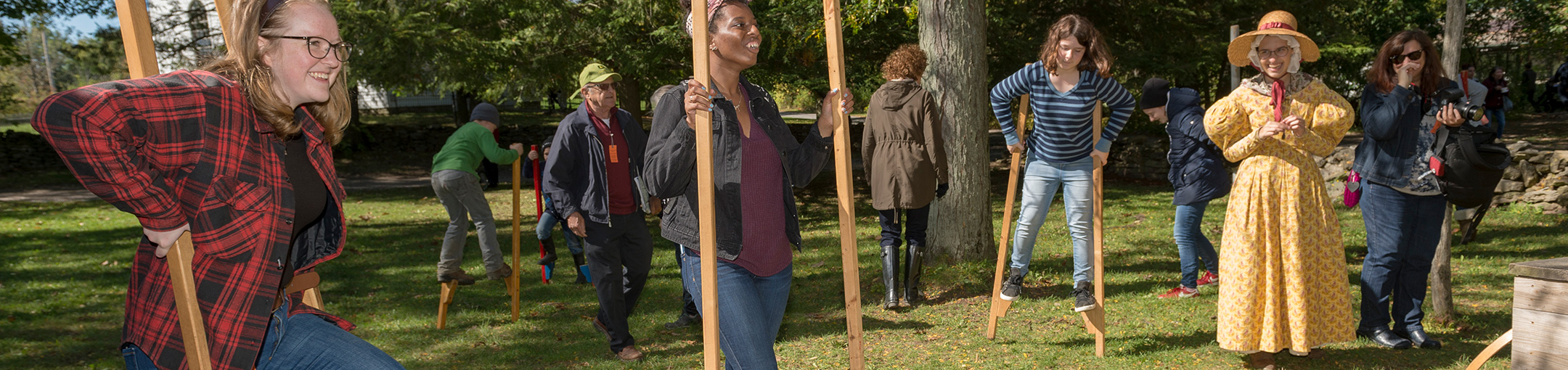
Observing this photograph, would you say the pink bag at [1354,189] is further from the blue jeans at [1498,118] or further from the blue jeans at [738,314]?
the blue jeans at [1498,118]

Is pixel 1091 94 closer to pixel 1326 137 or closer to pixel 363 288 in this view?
pixel 1326 137

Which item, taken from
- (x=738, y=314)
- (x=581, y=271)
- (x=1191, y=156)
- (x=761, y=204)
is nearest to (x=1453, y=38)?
(x=1191, y=156)

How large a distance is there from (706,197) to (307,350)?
3.66 ft

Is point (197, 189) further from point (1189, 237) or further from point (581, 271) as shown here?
point (1189, 237)

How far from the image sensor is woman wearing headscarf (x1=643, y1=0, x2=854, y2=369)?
2990mm

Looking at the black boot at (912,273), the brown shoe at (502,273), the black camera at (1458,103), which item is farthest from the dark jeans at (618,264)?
the black camera at (1458,103)

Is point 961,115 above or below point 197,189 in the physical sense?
below

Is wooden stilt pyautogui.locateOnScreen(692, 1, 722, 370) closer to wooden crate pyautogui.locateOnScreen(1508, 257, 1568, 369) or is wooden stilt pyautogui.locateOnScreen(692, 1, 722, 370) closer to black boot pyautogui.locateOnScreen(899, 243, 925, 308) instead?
wooden crate pyautogui.locateOnScreen(1508, 257, 1568, 369)

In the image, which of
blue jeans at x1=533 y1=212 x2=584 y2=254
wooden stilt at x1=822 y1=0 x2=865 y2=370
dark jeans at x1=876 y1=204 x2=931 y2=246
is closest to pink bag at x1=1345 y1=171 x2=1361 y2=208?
dark jeans at x1=876 y1=204 x2=931 y2=246

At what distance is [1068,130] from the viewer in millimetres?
5332

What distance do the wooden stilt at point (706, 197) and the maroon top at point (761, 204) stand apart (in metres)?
0.23

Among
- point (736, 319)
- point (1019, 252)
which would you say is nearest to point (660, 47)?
point (1019, 252)

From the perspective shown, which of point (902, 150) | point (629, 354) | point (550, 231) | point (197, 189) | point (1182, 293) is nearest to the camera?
point (197, 189)

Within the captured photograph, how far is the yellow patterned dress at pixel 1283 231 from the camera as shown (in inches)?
180
